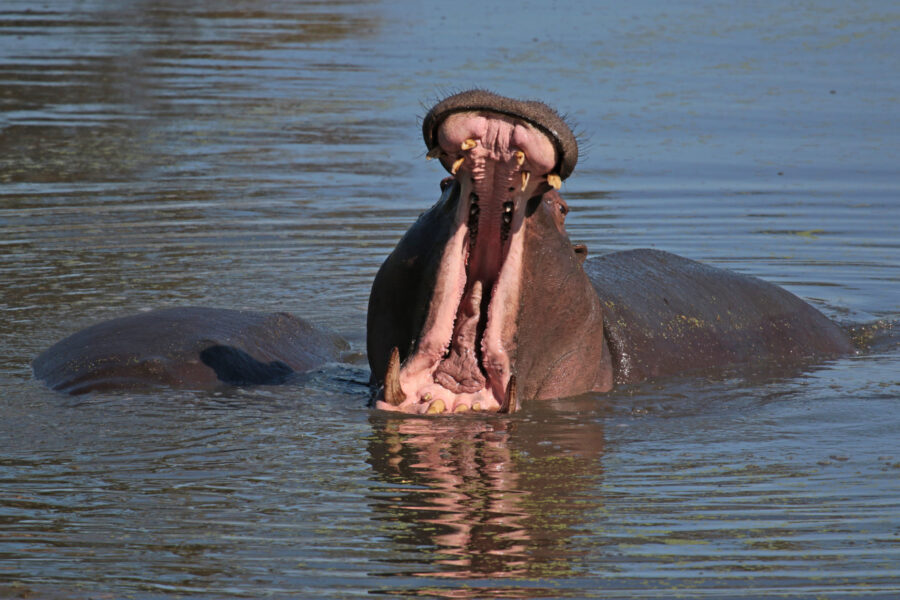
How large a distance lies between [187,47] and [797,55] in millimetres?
8205

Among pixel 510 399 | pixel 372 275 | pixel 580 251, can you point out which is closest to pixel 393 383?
pixel 510 399

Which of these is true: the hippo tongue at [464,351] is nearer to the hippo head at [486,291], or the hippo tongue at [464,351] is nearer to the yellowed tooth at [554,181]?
the hippo head at [486,291]

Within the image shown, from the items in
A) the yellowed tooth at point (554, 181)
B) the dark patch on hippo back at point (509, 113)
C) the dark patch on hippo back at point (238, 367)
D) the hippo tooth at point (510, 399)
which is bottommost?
the dark patch on hippo back at point (238, 367)

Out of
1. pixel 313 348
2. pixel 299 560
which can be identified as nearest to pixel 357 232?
pixel 313 348

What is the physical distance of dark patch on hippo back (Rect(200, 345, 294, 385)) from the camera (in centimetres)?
679

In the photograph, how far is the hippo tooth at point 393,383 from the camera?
18.8 ft

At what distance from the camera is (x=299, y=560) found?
4.47m

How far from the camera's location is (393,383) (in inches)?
229

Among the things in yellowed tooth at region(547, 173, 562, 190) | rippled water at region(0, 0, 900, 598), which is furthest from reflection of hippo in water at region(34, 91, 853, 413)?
rippled water at region(0, 0, 900, 598)

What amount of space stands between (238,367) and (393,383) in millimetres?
1279

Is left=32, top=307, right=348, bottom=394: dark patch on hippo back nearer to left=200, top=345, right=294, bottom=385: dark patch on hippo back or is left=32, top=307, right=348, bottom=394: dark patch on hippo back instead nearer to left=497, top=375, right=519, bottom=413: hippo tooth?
left=200, top=345, right=294, bottom=385: dark patch on hippo back

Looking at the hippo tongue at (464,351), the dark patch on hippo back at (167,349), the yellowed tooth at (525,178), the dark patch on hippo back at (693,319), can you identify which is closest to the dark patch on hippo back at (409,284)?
the hippo tongue at (464,351)

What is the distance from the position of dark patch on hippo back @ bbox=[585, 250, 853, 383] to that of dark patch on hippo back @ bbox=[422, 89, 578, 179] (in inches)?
66.5

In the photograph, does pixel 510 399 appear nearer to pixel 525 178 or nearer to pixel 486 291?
pixel 486 291
